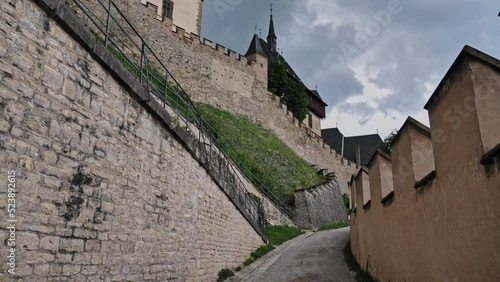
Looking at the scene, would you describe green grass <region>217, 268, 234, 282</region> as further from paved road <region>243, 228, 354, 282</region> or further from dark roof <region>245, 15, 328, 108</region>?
dark roof <region>245, 15, 328, 108</region>

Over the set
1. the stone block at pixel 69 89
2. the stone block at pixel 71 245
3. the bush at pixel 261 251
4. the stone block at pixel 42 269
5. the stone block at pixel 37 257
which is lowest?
the bush at pixel 261 251

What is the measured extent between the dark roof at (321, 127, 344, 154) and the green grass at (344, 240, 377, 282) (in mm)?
43013

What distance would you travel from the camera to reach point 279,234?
54.4 ft

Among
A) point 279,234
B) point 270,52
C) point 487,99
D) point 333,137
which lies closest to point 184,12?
point 270,52

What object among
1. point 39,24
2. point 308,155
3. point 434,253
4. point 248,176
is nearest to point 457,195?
point 434,253

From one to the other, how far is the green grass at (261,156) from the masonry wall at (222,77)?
159 centimetres

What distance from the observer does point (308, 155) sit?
36188 mm

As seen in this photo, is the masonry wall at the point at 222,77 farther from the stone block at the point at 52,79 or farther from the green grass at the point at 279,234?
the stone block at the point at 52,79

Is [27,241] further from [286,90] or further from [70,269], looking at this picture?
[286,90]

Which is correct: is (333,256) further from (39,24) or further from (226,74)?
(226,74)

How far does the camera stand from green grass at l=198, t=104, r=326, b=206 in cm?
2223

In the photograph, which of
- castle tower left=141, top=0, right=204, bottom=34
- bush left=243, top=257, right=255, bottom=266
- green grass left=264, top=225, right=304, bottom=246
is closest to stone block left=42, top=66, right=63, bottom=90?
bush left=243, top=257, right=255, bottom=266

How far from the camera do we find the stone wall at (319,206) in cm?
2179

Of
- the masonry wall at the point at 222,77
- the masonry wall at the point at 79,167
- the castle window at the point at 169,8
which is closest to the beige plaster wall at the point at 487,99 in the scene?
the masonry wall at the point at 79,167
